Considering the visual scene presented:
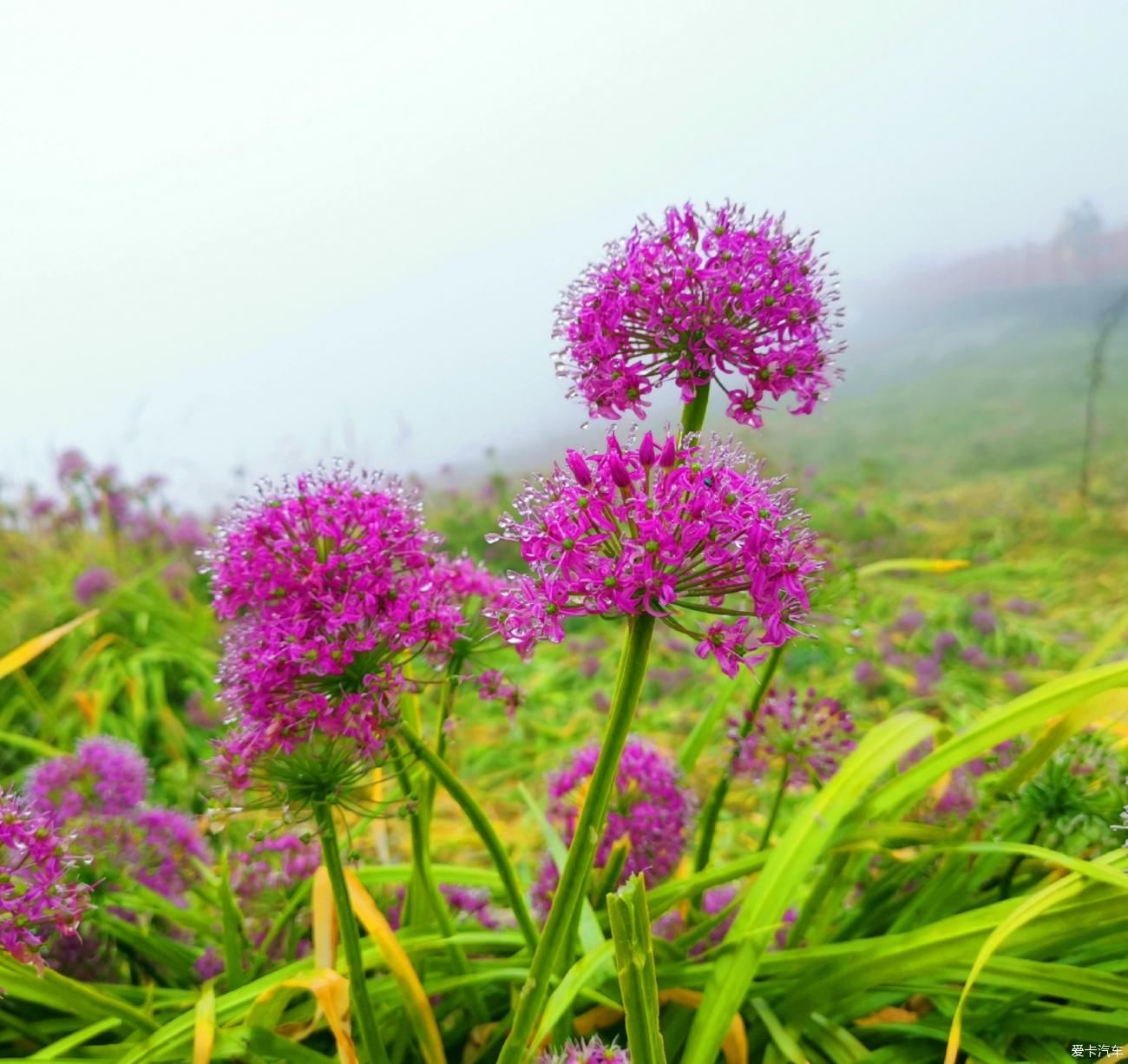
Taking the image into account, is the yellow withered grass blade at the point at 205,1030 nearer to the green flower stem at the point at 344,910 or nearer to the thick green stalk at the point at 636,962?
the green flower stem at the point at 344,910

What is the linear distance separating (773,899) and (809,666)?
3115 mm

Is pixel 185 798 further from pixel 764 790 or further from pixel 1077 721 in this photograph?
pixel 1077 721

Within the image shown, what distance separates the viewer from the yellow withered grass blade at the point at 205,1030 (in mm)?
1229

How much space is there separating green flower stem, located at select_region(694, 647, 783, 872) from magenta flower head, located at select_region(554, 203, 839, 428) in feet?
1.76

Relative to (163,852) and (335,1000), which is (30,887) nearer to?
(335,1000)

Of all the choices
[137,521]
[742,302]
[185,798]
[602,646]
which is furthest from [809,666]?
[137,521]

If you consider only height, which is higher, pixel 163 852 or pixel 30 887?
pixel 30 887

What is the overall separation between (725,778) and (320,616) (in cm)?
85

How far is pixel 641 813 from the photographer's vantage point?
1728 mm

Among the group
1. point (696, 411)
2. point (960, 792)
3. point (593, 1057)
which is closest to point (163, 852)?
point (593, 1057)

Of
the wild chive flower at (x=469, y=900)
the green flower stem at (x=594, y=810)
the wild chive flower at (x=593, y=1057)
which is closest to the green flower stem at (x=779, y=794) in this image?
the wild chive flower at (x=469, y=900)

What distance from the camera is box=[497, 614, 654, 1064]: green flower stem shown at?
89 cm

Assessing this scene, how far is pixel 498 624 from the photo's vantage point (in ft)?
3.27

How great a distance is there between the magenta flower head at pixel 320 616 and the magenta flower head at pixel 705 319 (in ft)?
0.98
